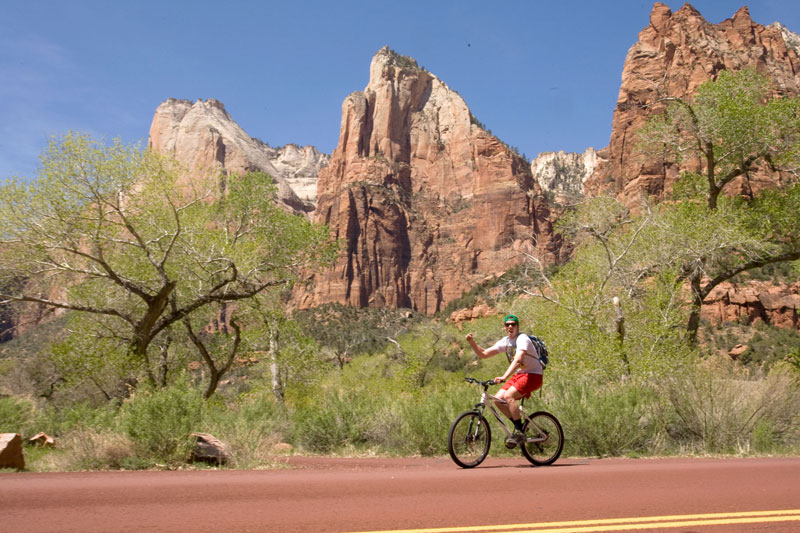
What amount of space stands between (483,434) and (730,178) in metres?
14.1

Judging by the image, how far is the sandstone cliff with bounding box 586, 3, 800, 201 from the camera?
84969 millimetres

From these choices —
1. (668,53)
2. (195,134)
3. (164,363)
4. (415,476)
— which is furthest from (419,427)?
(195,134)

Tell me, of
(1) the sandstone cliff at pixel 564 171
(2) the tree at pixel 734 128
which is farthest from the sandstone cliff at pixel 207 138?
(2) the tree at pixel 734 128

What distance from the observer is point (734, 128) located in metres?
16.7

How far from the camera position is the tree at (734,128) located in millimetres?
16453

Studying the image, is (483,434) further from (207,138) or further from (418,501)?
(207,138)

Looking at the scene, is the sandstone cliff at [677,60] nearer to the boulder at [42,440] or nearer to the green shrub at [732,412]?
the green shrub at [732,412]

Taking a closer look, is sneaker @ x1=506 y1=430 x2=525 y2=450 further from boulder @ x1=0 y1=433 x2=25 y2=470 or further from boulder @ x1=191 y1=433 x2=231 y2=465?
boulder @ x1=0 y1=433 x2=25 y2=470

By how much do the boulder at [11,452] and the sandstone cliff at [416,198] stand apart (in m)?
102

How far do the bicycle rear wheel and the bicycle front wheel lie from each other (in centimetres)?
54

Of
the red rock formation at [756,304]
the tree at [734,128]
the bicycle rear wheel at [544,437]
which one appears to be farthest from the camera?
the red rock formation at [756,304]

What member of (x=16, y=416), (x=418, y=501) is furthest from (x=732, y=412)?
(x=16, y=416)

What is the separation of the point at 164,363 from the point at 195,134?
138023 mm

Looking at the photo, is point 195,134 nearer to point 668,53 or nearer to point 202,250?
point 668,53
